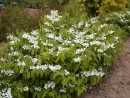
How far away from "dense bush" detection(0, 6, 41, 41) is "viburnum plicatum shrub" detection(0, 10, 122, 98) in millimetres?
1976

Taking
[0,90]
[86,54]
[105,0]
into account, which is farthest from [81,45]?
[105,0]

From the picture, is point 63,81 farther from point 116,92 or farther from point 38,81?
point 116,92

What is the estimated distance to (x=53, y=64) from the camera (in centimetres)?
423

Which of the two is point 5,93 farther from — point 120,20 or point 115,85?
point 120,20

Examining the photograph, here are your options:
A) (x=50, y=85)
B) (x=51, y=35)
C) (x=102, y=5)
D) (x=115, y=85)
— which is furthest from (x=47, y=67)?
(x=102, y=5)

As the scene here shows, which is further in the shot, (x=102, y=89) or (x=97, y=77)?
(x=102, y=89)

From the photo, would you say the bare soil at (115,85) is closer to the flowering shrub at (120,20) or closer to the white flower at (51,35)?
the white flower at (51,35)

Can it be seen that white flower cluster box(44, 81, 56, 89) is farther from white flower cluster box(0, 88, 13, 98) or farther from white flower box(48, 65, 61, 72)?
white flower cluster box(0, 88, 13, 98)

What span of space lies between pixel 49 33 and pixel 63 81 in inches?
55.7

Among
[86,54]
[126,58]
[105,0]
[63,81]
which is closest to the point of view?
[63,81]

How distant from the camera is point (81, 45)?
183 inches

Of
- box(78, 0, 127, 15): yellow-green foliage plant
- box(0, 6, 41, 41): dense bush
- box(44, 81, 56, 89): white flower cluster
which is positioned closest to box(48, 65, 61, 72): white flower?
box(44, 81, 56, 89): white flower cluster

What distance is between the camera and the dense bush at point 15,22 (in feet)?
22.7

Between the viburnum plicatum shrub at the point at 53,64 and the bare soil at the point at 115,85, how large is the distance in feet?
0.82
